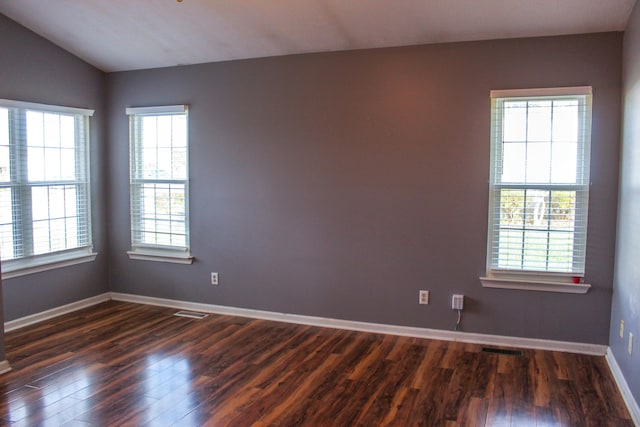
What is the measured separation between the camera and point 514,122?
12.8ft

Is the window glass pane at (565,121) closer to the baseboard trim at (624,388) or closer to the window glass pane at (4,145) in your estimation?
the baseboard trim at (624,388)

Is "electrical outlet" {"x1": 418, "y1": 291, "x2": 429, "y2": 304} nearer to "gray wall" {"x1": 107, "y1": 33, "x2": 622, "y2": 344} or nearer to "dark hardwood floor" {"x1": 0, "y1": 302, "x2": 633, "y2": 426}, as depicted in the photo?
"gray wall" {"x1": 107, "y1": 33, "x2": 622, "y2": 344}

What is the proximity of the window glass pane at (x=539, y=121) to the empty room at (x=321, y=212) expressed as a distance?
11 mm

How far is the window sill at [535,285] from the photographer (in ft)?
12.5

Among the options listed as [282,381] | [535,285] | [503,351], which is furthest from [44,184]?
[535,285]

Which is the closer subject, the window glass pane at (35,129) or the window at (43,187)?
the window at (43,187)

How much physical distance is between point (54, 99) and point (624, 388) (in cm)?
512

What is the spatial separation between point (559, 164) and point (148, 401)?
130 inches

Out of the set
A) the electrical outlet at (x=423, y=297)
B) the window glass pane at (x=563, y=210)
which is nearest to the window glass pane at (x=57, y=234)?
the electrical outlet at (x=423, y=297)

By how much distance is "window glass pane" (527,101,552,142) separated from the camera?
3826 millimetres

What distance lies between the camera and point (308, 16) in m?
3.80

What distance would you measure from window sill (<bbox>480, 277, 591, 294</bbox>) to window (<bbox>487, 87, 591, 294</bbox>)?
0.18ft

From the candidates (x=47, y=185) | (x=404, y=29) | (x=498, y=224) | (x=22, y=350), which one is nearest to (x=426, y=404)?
(x=498, y=224)

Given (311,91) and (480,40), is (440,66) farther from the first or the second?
(311,91)
